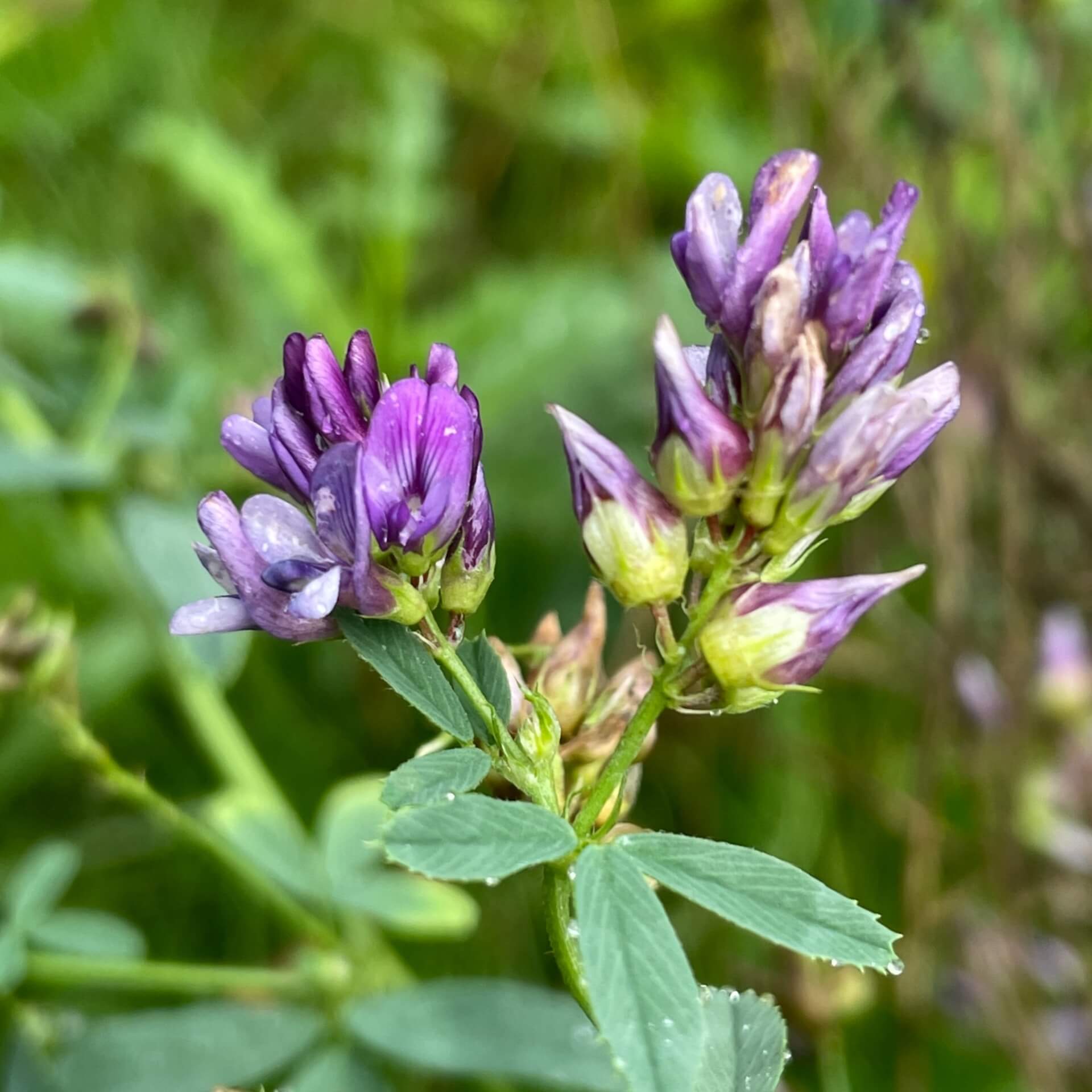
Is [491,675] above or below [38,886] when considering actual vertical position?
above

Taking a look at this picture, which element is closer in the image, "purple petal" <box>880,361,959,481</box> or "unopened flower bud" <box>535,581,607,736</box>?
"purple petal" <box>880,361,959,481</box>

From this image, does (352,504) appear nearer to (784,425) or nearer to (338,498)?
(338,498)

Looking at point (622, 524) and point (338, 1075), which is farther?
point (338, 1075)

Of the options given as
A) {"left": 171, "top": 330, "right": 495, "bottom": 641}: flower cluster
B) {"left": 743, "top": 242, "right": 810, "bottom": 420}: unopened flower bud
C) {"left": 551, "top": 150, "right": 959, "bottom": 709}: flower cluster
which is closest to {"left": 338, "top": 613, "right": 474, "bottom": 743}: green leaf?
{"left": 171, "top": 330, "right": 495, "bottom": 641}: flower cluster

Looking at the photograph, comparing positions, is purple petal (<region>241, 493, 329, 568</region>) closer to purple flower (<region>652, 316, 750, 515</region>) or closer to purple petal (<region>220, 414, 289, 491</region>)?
purple petal (<region>220, 414, 289, 491</region>)

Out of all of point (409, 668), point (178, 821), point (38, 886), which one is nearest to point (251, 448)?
point (409, 668)

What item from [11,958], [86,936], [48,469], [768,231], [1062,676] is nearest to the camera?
[768,231]

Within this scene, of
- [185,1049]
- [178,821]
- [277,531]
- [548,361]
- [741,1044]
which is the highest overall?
[548,361]
